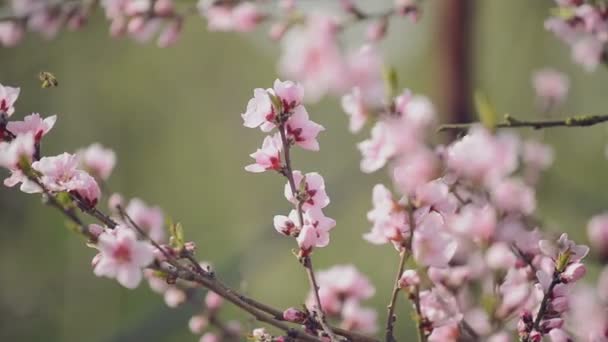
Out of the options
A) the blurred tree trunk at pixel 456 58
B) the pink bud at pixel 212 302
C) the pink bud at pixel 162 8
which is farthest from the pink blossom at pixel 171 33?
the blurred tree trunk at pixel 456 58

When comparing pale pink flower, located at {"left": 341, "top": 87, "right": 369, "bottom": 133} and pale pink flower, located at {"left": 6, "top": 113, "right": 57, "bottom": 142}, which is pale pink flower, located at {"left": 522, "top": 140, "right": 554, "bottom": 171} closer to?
pale pink flower, located at {"left": 341, "top": 87, "right": 369, "bottom": 133}

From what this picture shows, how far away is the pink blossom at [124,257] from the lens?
830 millimetres

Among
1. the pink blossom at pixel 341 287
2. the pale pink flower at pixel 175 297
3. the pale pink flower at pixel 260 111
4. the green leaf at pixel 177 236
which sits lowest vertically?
the green leaf at pixel 177 236

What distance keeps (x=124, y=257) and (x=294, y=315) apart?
9.2 inches

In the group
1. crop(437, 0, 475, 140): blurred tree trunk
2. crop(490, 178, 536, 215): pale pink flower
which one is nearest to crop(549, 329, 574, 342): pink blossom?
crop(490, 178, 536, 215): pale pink flower

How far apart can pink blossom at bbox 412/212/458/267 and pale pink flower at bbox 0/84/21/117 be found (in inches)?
21.7

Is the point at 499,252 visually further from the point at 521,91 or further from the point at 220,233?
the point at 220,233

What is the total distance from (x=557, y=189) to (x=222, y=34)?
18.8 feet

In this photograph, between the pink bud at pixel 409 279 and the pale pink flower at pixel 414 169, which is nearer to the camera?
the pale pink flower at pixel 414 169

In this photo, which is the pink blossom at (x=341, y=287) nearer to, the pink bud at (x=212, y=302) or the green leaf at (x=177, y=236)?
the pink bud at (x=212, y=302)

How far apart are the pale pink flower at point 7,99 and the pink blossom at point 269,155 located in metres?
0.32

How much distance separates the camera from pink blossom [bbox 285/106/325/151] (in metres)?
1.01

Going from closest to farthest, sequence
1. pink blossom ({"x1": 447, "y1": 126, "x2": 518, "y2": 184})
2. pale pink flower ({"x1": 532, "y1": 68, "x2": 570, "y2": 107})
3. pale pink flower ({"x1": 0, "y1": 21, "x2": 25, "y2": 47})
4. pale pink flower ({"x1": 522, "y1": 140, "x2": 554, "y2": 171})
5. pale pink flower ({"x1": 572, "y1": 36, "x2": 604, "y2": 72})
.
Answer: pink blossom ({"x1": 447, "y1": 126, "x2": 518, "y2": 184})
pale pink flower ({"x1": 572, "y1": 36, "x2": 604, "y2": 72})
pale pink flower ({"x1": 0, "y1": 21, "x2": 25, "y2": 47})
pale pink flower ({"x1": 522, "y1": 140, "x2": 554, "y2": 171})
pale pink flower ({"x1": 532, "y1": 68, "x2": 570, "y2": 107})

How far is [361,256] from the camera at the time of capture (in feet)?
25.0
